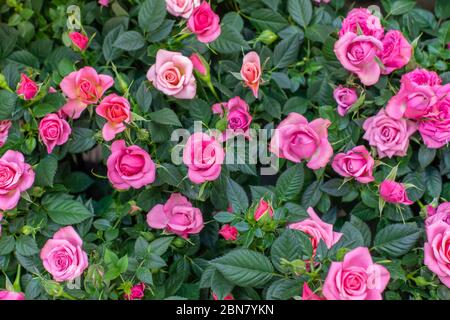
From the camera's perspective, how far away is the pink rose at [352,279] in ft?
2.85

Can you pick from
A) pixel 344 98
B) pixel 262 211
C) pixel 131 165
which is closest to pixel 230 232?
pixel 262 211

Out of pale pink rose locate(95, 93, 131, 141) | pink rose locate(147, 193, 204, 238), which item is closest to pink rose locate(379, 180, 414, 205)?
pink rose locate(147, 193, 204, 238)

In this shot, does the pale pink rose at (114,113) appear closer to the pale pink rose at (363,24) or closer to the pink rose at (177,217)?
the pink rose at (177,217)

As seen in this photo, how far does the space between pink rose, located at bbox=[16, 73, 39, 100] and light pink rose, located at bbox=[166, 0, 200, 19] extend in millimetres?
299

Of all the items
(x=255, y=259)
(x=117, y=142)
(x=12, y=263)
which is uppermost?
(x=117, y=142)

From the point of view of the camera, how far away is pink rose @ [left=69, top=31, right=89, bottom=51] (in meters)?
1.14

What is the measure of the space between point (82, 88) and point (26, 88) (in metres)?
0.11

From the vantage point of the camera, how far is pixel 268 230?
3.30 feet

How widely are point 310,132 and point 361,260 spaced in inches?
10.5

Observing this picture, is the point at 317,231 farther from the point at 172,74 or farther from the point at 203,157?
the point at 172,74

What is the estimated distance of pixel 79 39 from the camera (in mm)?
1148

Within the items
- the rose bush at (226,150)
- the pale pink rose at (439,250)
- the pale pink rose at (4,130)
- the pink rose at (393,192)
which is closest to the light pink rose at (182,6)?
the rose bush at (226,150)
